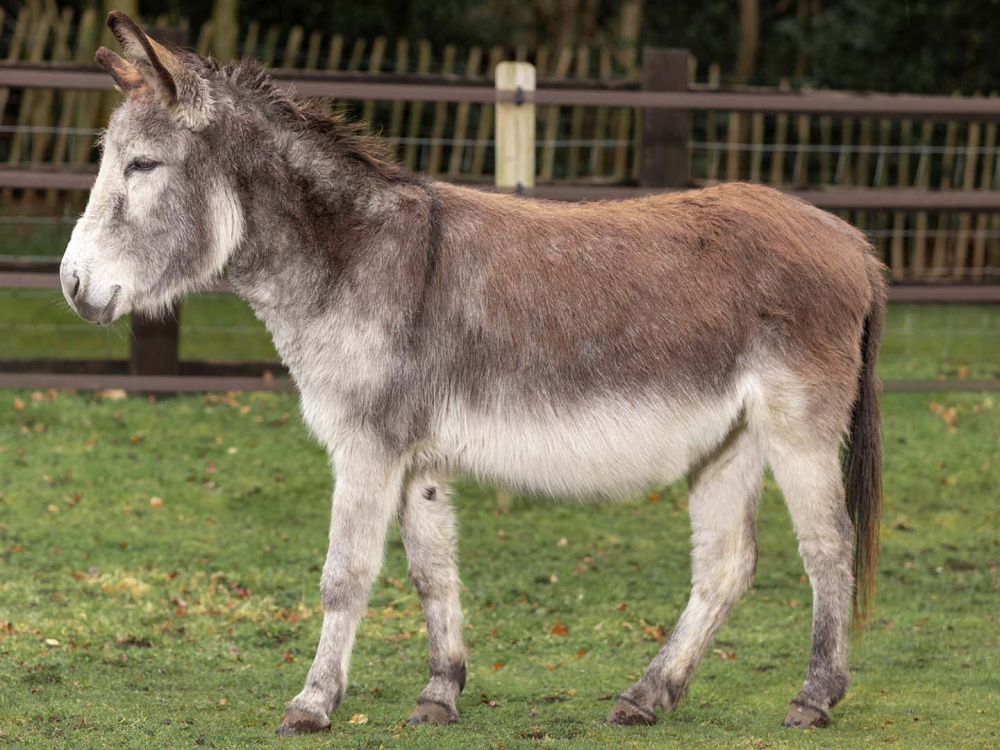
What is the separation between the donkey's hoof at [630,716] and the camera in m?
4.84

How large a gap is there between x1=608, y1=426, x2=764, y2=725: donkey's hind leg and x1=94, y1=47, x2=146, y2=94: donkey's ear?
273 centimetres

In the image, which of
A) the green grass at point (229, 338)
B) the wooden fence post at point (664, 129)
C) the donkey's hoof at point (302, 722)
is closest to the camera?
the donkey's hoof at point (302, 722)

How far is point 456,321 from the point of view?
4.77 metres

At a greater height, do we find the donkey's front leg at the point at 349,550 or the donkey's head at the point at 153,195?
the donkey's head at the point at 153,195

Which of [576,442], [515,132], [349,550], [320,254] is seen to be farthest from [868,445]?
[515,132]

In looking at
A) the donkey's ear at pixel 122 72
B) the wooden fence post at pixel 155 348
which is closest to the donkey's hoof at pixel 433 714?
the donkey's ear at pixel 122 72

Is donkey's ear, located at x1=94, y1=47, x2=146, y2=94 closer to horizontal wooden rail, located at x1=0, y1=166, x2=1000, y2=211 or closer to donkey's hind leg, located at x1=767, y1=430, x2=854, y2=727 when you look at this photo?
donkey's hind leg, located at x1=767, y1=430, x2=854, y2=727

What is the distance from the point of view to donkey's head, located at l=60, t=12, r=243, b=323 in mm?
4469

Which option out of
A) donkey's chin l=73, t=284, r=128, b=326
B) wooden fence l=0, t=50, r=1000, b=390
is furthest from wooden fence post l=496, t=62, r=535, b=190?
donkey's chin l=73, t=284, r=128, b=326

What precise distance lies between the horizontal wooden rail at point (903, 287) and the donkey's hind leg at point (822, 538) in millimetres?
3617

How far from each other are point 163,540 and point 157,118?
3.29m

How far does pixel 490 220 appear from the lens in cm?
494

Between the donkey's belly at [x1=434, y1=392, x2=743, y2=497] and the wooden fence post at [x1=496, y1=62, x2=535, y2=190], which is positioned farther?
the wooden fence post at [x1=496, y1=62, x2=535, y2=190]

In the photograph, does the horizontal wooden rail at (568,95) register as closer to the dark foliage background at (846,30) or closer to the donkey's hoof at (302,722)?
the donkey's hoof at (302,722)
